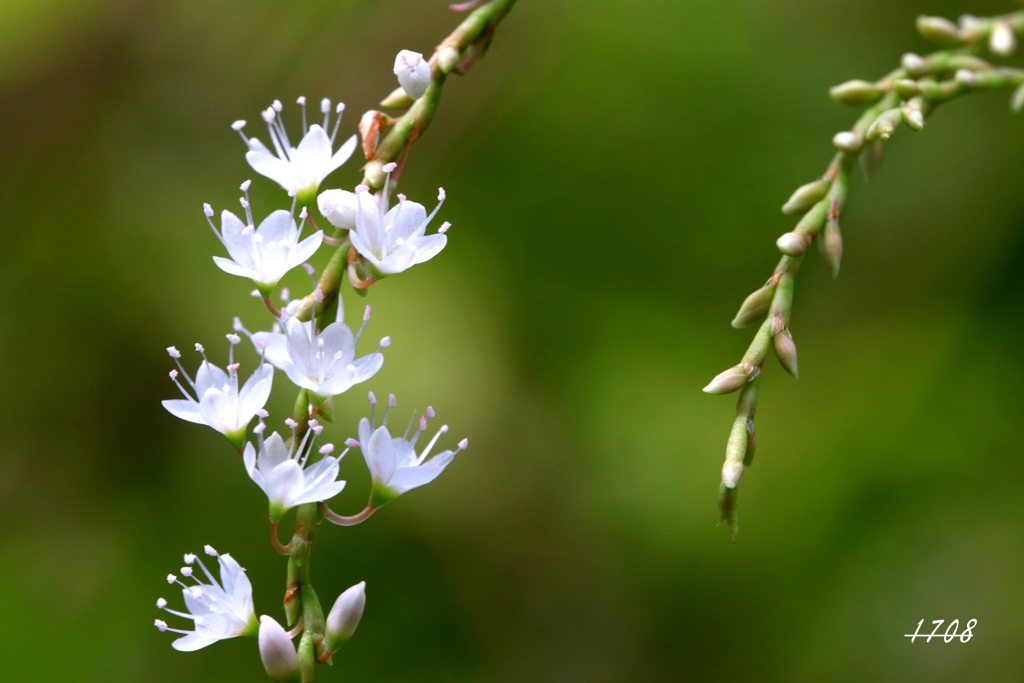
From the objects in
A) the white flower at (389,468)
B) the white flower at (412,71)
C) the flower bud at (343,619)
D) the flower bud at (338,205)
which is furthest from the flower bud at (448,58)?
the flower bud at (343,619)

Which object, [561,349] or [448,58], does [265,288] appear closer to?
[448,58]

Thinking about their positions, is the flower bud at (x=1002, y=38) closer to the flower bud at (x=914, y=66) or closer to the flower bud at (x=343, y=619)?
the flower bud at (x=914, y=66)

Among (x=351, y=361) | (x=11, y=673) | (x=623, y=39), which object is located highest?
(x=623, y=39)

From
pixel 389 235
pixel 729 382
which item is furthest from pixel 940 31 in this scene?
pixel 389 235

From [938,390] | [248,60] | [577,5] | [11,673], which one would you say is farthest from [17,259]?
[938,390]

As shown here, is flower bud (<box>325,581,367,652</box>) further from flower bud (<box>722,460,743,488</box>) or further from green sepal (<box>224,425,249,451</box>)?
flower bud (<box>722,460,743,488</box>)

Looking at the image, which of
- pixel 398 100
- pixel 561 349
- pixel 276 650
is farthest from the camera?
pixel 561 349

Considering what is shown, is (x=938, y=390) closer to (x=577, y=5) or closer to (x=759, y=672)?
(x=759, y=672)
